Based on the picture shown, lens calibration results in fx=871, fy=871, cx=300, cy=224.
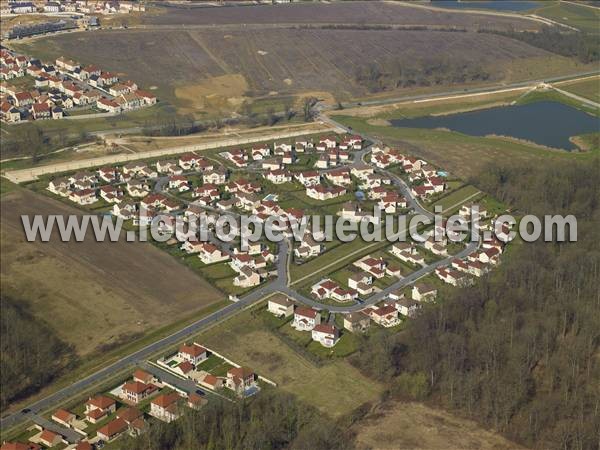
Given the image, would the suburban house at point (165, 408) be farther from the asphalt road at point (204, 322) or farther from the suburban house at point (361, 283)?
the suburban house at point (361, 283)

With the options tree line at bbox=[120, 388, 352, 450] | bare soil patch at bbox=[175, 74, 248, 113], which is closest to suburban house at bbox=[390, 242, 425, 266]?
tree line at bbox=[120, 388, 352, 450]

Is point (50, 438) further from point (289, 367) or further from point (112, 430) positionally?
point (289, 367)

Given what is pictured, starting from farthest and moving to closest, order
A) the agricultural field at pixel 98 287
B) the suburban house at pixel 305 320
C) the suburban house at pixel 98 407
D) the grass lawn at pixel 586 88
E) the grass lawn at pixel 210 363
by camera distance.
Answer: the grass lawn at pixel 586 88, the agricultural field at pixel 98 287, the suburban house at pixel 305 320, the grass lawn at pixel 210 363, the suburban house at pixel 98 407

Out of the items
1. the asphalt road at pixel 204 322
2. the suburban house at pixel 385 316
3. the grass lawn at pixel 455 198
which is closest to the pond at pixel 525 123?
the grass lawn at pixel 455 198

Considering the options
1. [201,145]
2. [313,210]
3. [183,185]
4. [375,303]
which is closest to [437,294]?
[375,303]

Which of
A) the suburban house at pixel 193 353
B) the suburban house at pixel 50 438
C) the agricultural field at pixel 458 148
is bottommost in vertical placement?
the suburban house at pixel 50 438

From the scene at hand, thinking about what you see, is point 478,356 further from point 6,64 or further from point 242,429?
point 6,64
